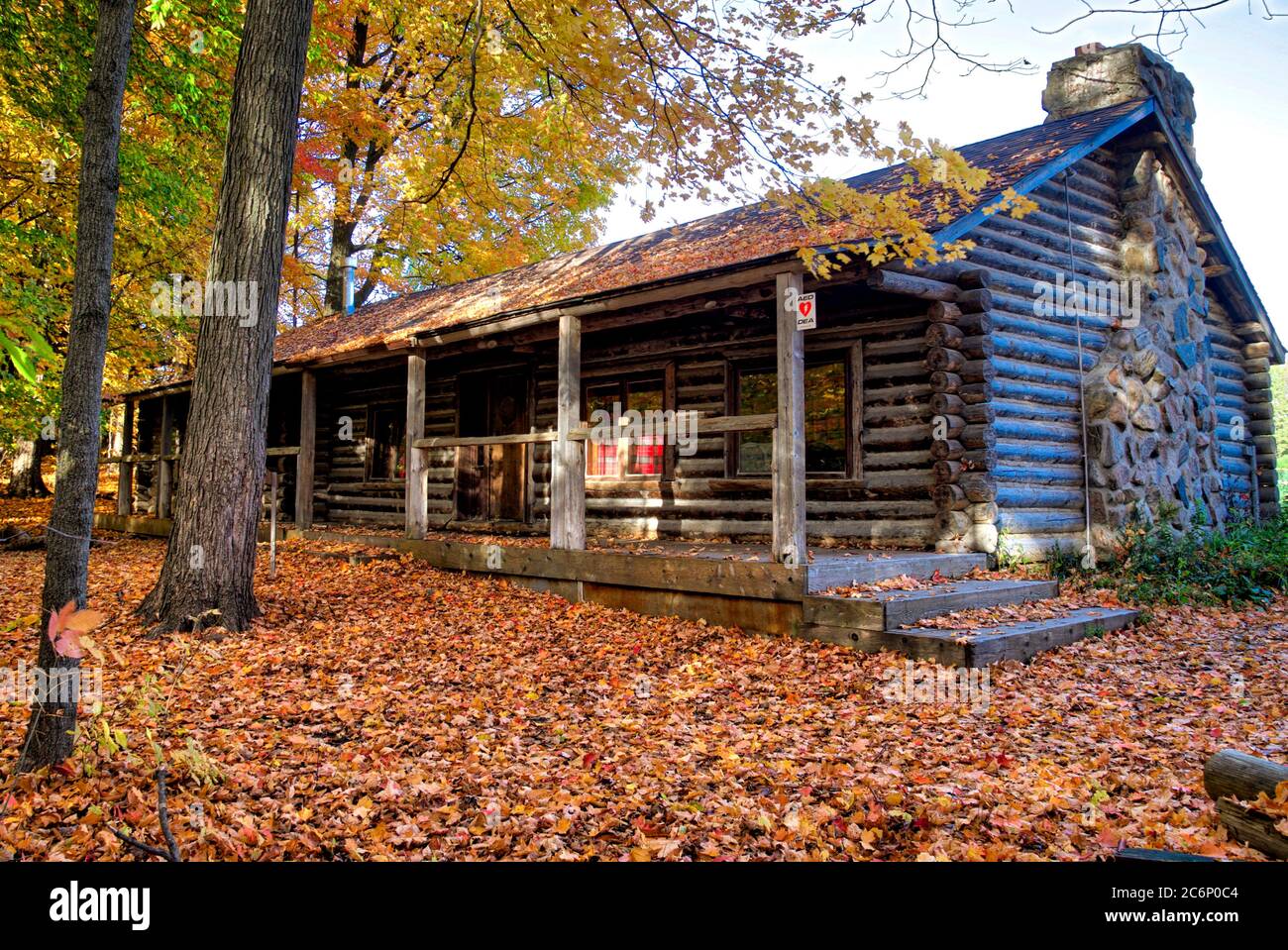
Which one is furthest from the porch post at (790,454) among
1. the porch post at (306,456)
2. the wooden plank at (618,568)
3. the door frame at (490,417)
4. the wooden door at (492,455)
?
the porch post at (306,456)

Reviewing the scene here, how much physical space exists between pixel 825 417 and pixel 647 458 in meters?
2.94

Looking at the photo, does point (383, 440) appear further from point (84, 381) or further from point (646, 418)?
point (84, 381)

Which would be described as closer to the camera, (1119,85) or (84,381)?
(84,381)

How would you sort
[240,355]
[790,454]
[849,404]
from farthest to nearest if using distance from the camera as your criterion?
[849,404] → [240,355] → [790,454]

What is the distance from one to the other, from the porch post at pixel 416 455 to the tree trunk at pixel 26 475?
18492mm

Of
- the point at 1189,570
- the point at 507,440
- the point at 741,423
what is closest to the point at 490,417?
the point at 507,440

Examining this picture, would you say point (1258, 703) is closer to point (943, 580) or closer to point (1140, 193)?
point (943, 580)

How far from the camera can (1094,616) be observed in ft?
26.4

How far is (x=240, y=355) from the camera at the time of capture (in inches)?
301

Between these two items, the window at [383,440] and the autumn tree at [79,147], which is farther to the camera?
the window at [383,440]

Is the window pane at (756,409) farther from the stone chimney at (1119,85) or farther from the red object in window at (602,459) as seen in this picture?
the stone chimney at (1119,85)

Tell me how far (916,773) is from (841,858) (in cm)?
111

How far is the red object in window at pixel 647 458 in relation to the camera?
488 inches

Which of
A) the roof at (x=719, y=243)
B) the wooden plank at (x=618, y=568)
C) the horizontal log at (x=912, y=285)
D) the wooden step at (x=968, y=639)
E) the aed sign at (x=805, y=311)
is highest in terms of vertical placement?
the roof at (x=719, y=243)
